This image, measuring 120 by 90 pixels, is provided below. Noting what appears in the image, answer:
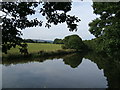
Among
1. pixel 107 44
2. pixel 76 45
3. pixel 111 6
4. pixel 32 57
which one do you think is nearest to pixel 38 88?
pixel 107 44

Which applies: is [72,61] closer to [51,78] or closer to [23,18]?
[51,78]

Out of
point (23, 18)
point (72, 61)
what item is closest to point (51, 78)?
point (23, 18)

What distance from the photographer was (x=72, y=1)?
178 inches

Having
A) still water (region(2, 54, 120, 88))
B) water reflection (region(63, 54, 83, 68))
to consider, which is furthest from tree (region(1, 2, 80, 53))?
water reflection (region(63, 54, 83, 68))

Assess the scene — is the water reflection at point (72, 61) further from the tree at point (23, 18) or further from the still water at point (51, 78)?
the tree at point (23, 18)

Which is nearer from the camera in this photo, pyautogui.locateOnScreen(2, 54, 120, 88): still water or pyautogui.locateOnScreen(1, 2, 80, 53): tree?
pyautogui.locateOnScreen(1, 2, 80, 53): tree

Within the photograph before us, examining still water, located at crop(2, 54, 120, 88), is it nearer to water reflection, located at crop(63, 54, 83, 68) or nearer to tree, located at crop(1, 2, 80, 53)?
water reflection, located at crop(63, 54, 83, 68)

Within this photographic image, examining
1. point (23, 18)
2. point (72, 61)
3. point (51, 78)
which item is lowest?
point (51, 78)

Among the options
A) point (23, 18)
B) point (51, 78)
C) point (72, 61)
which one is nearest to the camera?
point (23, 18)

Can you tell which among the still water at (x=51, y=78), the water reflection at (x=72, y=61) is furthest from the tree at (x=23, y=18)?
the water reflection at (x=72, y=61)

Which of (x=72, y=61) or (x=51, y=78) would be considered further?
(x=72, y=61)

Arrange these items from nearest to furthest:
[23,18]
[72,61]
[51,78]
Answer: [23,18] < [51,78] < [72,61]

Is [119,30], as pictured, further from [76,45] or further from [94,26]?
[76,45]

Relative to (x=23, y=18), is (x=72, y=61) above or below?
below
